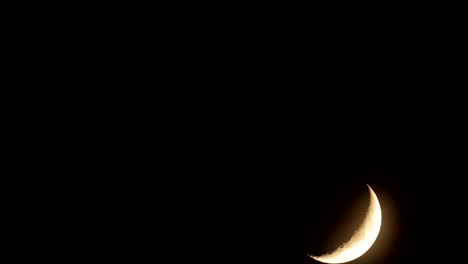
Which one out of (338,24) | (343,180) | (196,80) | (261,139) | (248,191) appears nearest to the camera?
(343,180)

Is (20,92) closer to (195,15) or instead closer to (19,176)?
(19,176)

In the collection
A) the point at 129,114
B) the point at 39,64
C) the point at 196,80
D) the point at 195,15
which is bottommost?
the point at 39,64

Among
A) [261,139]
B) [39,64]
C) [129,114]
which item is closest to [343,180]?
[261,139]

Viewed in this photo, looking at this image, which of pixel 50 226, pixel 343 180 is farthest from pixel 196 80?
pixel 50 226

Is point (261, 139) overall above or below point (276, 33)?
below

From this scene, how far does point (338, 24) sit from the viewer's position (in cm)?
359

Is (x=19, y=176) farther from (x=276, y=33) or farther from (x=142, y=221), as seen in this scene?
(x=276, y=33)

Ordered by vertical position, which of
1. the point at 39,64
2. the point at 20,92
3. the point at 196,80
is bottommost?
the point at 20,92

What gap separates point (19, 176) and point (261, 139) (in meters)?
2.87

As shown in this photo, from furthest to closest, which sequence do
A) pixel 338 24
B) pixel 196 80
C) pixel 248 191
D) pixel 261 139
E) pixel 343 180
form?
pixel 261 139 → pixel 196 80 → pixel 338 24 → pixel 248 191 → pixel 343 180

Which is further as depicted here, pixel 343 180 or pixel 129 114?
pixel 129 114

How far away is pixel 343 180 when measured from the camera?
2654mm

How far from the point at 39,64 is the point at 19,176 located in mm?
1300

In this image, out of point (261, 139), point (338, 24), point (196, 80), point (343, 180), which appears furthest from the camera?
point (261, 139)
